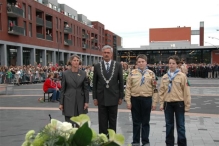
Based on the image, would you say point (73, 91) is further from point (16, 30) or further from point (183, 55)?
point (183, 55)

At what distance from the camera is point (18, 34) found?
40031 mm

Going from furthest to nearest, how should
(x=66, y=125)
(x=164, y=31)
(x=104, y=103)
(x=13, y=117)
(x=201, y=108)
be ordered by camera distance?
1. (x=164, y=31)
2. (x=201, y=108)
3. (x=13, y=117)
4. (x=104, y=103)
5. (x=66, y=125)

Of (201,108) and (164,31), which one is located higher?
(164,31)

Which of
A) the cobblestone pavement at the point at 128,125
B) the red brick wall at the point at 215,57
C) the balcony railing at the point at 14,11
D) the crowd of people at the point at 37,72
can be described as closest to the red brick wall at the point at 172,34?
the red brick wall at the point at 215,57

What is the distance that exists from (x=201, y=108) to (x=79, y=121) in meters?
11.3

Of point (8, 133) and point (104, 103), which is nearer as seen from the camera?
point (104, 103)

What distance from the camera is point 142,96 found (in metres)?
6.04

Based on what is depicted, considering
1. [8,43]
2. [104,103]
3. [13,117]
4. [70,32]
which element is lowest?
[13,117]

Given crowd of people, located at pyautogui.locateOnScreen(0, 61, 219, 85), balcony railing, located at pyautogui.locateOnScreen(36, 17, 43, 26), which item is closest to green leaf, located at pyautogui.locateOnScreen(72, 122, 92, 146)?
crowd of people, located at pyautogui.locateOnScreen(0, 61, 219, 85)

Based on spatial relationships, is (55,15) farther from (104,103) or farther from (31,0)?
(104,103)

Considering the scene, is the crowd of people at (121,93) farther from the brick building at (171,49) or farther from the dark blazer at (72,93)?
the brick building at (171,49)

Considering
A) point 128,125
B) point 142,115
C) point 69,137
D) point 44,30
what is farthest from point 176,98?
point 44,30

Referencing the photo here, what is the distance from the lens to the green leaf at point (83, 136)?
4.98 feet

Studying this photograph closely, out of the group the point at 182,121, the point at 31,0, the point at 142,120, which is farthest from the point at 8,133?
the point at 31,0
